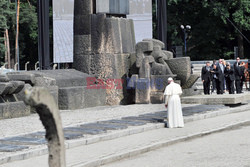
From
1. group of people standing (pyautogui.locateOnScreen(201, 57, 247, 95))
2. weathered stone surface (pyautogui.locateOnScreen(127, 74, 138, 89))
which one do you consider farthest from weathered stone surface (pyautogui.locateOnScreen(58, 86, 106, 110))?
group of people standing (pyautogui.locateOnScreen(201, 57, 247, 95))

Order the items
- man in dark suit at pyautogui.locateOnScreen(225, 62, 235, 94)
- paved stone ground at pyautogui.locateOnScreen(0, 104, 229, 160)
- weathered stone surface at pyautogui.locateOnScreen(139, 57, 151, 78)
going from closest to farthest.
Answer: paved stone ground at pyautogui.locateOnScreen(0, 104, 229, 160), weathered stone surface at pyautogui.locateOnScreen(139, 57, 151, 78), man in dark suit at pyautogui.locateOnScreen(225, 62, 235, 94)

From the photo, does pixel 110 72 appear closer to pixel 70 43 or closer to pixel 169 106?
pixel 169 106

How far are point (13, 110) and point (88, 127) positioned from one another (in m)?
3.83

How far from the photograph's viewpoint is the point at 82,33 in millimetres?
22984

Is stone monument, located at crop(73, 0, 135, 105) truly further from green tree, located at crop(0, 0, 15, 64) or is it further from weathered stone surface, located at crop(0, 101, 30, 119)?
green tree, located at crop(0, 0, 15, 64)

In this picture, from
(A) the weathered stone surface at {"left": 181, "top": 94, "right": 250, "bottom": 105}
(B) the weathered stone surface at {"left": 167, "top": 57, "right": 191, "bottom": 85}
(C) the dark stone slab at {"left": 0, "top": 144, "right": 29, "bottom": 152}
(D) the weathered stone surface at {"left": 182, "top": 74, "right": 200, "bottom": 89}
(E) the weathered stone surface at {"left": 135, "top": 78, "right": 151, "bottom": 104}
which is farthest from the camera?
(D) the weathered stone surface at {"left": 182, "top": 74, "right": 200, "bottom": 89}

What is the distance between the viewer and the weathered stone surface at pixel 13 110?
56.6ft

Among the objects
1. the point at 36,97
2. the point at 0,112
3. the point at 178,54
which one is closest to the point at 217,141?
the point at 0,112

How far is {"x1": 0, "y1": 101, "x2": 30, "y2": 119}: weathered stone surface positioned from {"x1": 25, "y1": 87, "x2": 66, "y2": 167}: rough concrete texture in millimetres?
12029

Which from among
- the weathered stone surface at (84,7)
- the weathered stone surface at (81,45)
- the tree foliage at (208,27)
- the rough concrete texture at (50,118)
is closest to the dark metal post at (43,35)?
the weathered stone surface at (81,45)

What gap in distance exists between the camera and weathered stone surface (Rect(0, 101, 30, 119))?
17.3m

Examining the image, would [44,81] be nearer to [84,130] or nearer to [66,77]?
[66,77]

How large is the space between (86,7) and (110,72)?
2584 mm

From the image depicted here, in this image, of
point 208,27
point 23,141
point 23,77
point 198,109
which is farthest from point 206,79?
point 208,27
